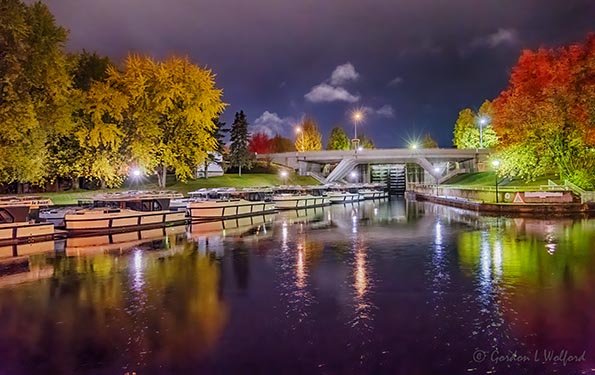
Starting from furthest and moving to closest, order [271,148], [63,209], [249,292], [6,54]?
[271,148] → [63,209] → [6,54] → [249,292]

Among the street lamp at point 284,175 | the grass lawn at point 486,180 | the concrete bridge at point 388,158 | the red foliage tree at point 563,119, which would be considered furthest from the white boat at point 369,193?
the red foliage tree at point 563,119

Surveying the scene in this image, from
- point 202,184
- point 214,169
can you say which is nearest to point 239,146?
point 214,169

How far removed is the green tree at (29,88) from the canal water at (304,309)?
15170 mm

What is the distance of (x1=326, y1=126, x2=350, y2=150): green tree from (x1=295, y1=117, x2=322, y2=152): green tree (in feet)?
11.2

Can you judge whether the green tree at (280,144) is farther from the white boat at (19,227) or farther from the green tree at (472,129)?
the white boat at (19,227)

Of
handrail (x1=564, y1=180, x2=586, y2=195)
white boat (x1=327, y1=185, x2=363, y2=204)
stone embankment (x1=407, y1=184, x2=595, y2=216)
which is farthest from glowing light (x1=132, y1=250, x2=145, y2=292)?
white boat (x1=327, y1=185, x2=363, y2=204)

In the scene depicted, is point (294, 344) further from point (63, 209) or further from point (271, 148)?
point (271, 148)

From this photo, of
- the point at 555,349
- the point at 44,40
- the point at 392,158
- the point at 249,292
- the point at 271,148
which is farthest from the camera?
the point at 271,148

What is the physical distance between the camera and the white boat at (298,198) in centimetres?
5006

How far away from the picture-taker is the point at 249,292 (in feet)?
42.4

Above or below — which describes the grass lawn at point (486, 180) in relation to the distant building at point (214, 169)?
below

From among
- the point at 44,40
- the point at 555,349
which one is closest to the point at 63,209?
the point at 44,40

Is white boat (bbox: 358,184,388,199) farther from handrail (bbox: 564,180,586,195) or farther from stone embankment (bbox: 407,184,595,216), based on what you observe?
handrail (bbox: 564,180,586,195)

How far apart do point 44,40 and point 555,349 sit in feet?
132
